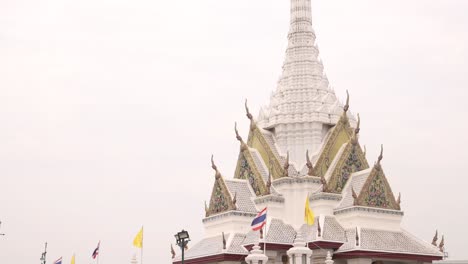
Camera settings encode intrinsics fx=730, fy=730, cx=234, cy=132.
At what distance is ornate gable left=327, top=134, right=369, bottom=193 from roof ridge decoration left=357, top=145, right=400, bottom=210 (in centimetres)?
150

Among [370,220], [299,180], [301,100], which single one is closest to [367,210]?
[370,220]

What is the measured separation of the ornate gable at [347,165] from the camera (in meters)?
37.8

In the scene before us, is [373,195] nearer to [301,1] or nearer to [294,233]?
[294,233]

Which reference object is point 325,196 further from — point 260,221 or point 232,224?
point 260,221

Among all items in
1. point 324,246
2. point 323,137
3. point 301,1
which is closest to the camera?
point 324,246

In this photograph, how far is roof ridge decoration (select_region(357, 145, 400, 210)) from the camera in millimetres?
36969

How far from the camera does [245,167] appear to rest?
40.6m

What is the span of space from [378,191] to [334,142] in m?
3.66

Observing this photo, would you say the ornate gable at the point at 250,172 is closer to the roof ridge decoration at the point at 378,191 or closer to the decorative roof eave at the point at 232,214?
the decorative roof eave at the point at 232,214

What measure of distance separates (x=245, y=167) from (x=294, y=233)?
5.57 metres

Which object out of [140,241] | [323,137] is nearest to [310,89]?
[323,137]

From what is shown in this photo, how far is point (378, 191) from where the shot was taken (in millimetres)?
37500

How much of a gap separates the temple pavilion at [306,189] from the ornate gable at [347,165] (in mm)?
53

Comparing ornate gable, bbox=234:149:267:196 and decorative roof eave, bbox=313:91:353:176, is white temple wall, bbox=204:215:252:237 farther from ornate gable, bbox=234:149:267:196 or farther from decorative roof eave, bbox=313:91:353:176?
decorative roof eave, bbox=313:91:353:176
